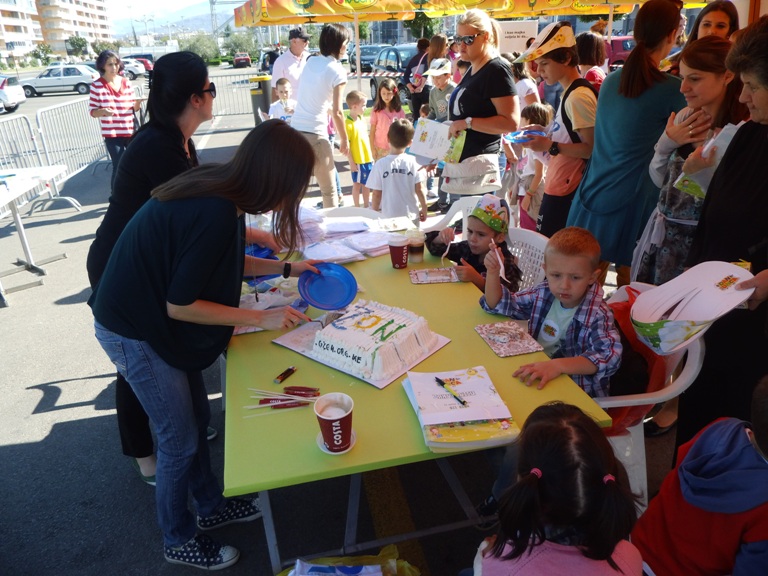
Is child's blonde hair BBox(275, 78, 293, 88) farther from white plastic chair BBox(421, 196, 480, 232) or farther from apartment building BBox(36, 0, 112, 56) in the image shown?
apartment building BBox(36, 0, 112, 56)

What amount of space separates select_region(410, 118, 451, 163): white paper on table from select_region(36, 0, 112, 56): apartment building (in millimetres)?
76901

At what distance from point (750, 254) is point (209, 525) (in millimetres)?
2478

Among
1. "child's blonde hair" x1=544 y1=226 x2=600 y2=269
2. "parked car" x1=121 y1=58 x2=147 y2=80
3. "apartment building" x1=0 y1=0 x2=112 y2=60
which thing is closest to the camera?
"child's blonde hair" x1=544 y1=226 x2=600 y2=269

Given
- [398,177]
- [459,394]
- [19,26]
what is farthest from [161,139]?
[19,26]

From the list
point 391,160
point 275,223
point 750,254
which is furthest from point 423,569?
point 391,160

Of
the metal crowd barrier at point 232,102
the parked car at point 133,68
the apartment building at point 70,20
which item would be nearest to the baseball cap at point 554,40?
the metal crowd barrier at point 232,102

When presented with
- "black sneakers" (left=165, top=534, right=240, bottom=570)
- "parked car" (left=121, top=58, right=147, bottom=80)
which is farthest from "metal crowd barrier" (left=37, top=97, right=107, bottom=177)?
"parked car" (left=121, top=58, right=147, bottom=80)

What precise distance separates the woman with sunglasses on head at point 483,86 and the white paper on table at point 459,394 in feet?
7.84

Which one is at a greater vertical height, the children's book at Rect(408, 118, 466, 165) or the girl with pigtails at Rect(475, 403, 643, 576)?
the children's book at Rect(408, 118, 466, 165)

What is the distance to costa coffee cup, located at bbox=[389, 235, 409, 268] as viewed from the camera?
2826 millimetres

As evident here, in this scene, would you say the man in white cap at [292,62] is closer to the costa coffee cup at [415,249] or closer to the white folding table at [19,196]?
the white folding table at [19,196]

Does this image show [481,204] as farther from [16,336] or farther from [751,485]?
[16,336]

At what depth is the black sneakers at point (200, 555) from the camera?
220 cm

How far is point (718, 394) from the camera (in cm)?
225
